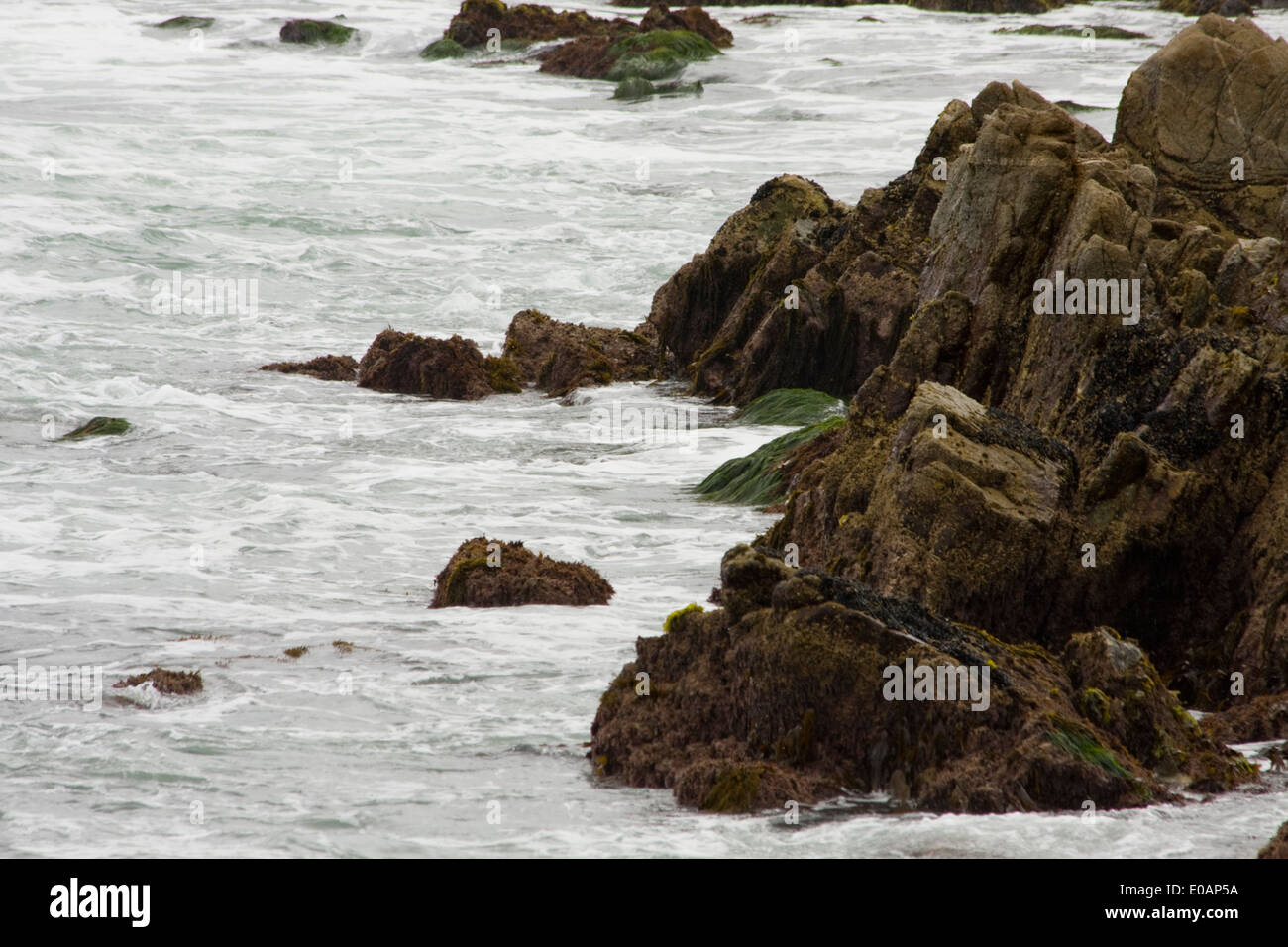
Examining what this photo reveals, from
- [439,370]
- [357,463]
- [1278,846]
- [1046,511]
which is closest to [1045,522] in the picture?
[1046,511]

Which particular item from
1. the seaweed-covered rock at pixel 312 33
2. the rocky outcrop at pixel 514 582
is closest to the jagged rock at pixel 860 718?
the rocky outcrop at pixel 514 582

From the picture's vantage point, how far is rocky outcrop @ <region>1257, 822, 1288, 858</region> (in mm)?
6207

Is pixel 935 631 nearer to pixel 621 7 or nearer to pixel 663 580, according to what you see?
pixel 663 580

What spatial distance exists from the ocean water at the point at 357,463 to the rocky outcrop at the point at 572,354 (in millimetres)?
606

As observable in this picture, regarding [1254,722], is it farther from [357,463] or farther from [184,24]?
[184,24]

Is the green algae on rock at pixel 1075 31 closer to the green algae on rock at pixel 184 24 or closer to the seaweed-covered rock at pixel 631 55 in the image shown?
the seaweed-covered rock at pixel 631 55

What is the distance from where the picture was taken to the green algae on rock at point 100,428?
16594 mm

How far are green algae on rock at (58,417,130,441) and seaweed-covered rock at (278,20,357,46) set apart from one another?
34444 millimetres

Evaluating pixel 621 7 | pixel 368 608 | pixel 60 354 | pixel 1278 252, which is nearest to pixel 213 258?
pixel 60 354

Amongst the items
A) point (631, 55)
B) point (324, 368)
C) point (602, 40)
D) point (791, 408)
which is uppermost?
point (602, 40)

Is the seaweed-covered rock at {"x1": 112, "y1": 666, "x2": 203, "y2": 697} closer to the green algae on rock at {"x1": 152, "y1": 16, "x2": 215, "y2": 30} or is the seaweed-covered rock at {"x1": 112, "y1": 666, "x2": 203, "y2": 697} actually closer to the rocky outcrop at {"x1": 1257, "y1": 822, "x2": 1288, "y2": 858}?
the rocky outcrop at {"x1": 1257, "y1": 822, "x2": 1288, "y2": 858}

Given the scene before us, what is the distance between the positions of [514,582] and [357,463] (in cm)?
Answer: 495

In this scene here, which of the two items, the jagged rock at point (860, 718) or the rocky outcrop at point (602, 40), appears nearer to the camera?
the jagged rock at point (860, 718)

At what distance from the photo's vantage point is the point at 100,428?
16.8 m
